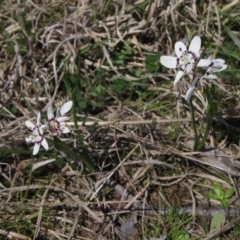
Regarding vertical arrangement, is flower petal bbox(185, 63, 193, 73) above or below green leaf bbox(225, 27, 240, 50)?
above

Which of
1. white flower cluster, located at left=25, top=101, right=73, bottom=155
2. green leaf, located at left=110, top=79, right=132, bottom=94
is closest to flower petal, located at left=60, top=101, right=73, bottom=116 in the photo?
white flower cluster, located at left=25, top=101, right=73, bottom=155

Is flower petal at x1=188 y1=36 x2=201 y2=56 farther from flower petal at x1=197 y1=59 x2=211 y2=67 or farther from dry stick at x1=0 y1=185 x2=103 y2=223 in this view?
dry stick at x1=0 y1=185 x2=103 y2=223

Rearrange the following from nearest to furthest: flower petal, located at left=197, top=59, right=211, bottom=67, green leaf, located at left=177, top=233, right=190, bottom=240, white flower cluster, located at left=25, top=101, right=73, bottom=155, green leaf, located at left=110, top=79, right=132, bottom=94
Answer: flower petal, located at left=197, top=59, right=211, bottom=67, white flower cluster, located at left=25, top=101, right=73, bottom=155, green leaf, located at left=177, top=233, right=190, bottom=240, green leaf, located at left=110, top=79, right=132, bottom=94

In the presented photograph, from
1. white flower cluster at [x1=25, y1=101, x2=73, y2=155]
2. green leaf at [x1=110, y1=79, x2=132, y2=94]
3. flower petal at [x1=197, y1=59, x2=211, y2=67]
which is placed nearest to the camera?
flower petal at [x1=197, y1=59, x2=211, y2=67]

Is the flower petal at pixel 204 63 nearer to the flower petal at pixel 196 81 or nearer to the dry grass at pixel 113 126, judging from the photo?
the flower petal at pixel 196 81

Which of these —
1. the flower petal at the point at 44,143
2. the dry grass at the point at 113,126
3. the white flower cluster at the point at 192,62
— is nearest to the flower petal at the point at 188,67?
the white flower cluster at the point at 192,62

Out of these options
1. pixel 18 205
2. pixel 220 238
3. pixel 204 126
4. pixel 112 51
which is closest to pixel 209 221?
pixel 220 238

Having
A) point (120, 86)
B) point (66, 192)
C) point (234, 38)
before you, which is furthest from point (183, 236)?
point (234, 38)

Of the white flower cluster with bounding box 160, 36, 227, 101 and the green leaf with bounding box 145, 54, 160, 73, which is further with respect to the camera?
the green leaf with bounding box 145, 54, 160, 73
